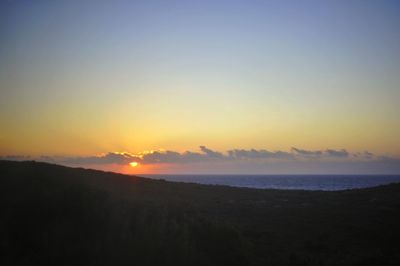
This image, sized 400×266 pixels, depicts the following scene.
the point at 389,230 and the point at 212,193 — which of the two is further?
the point at 212,193

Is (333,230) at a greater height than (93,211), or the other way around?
(93,211)

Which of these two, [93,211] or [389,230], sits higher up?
[93,211]

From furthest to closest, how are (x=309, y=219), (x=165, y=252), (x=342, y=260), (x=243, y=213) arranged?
1. (x=243, y=213)
2. (x=309, y=219)
3. (x=342, y=260)
4. (x=165, y=252)

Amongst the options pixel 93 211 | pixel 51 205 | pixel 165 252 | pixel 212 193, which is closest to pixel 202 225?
pixel 165 252

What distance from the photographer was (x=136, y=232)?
13336 millimetres

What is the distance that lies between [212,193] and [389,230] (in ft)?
81.6

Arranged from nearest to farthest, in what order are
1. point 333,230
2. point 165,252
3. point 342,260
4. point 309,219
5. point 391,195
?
point 165,252, point 342,260, point 333,230, point 309,219, point 391,195

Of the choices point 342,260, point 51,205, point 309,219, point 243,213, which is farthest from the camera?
point 243,213

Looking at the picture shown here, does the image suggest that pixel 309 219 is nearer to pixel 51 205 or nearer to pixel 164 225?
pixel 164 225

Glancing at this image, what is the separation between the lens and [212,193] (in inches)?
1891

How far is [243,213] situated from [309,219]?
5.77 meters

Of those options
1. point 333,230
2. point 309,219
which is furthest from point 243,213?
point 333,230

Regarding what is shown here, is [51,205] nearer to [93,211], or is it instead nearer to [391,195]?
[93,211]

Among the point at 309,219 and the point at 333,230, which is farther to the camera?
the point at 309,219
